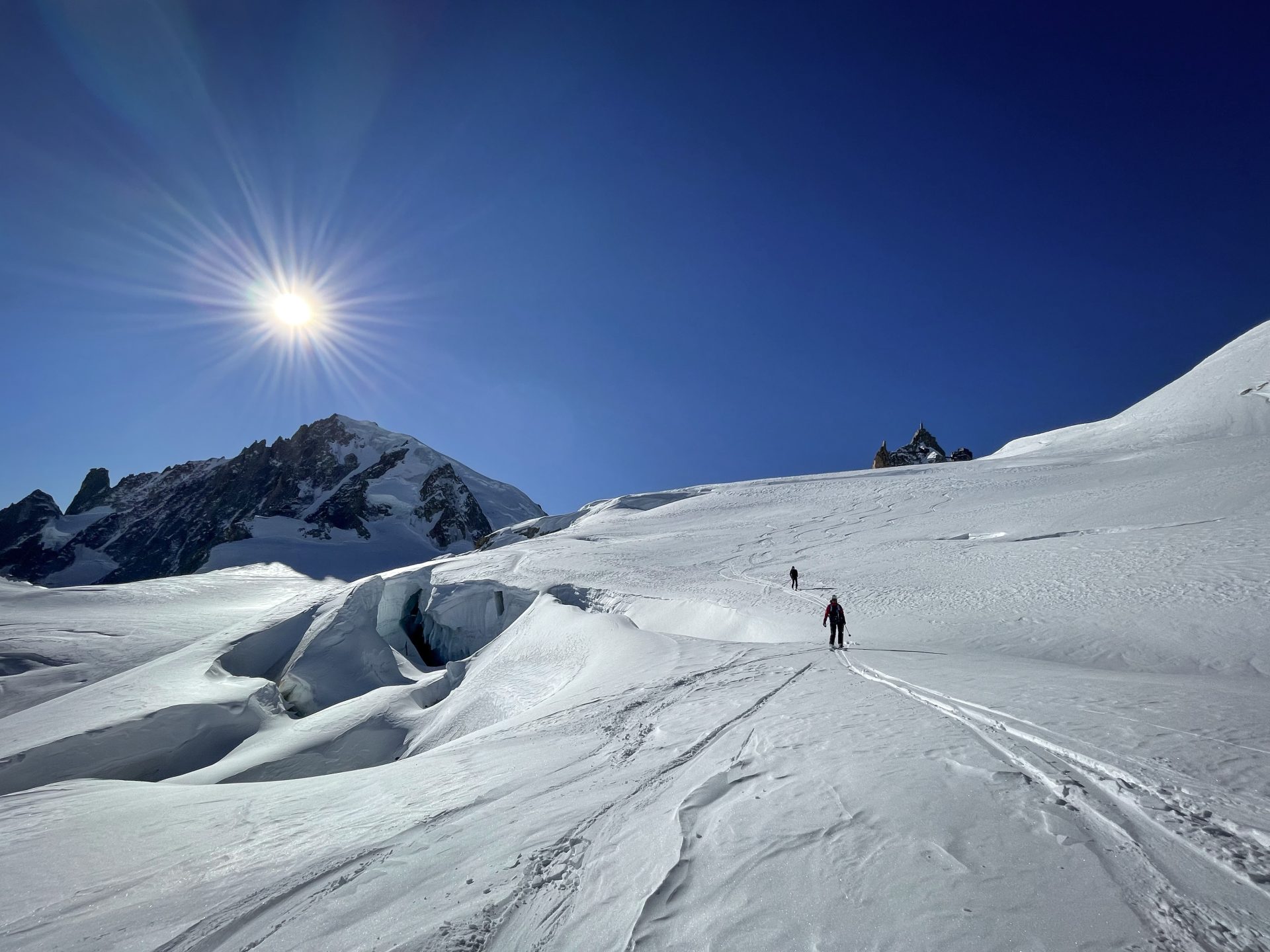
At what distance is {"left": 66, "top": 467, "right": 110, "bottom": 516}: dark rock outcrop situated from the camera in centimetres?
14575

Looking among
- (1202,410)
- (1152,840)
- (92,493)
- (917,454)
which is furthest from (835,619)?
(92,493)

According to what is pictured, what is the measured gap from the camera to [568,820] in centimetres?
393

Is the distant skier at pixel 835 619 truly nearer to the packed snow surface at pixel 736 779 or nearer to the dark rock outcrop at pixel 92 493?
the packed snow surface at pixel 736 779

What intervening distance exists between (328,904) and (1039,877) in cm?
414

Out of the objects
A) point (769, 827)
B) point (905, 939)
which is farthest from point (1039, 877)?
point (769, 827)

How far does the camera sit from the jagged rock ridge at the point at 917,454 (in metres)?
78.9

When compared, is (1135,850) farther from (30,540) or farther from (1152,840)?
(30,540)

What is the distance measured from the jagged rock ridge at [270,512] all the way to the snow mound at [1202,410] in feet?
288

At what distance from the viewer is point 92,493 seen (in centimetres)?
14825

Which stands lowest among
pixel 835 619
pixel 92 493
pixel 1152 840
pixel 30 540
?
pixel 1152 840

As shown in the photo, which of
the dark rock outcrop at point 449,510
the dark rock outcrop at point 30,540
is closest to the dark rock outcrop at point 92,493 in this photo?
the dark rock outcrop at point 30,540

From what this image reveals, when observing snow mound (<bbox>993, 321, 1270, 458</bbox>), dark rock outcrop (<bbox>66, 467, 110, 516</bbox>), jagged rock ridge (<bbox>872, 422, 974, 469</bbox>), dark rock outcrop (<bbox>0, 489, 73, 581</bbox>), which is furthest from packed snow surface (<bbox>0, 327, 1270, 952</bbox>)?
dark rock outcrop (<bbox>66, 467, 110, 516</bbox>)

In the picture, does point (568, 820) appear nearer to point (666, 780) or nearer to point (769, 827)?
point (666, 780)

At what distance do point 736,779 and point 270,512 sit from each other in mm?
119421
